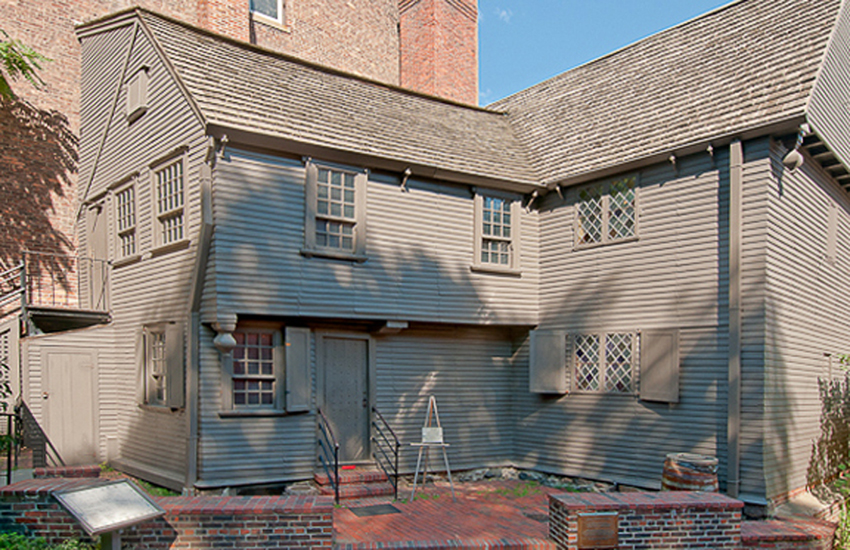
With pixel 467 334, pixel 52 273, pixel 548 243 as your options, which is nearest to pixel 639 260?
pixel 548 243

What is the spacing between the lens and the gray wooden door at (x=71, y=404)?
11.6m

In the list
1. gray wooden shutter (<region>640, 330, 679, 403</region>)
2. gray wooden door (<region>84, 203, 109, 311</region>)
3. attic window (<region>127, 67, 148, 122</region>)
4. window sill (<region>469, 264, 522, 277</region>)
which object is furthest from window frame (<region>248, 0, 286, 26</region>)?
gray wooden shutter (<region>640, 330, 679, 403</region>)

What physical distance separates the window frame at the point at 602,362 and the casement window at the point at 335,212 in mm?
4372

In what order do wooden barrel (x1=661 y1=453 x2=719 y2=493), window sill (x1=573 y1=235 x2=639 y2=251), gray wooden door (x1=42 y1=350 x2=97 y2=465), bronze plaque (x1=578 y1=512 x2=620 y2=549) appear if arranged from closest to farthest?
bronze plaque (x1=578 y1=512 x2=620 y2=549) → wooden barrel (x1=661 y1=453 x2=719 y2=493) → window sill (x1=573 y1=235 x2=639 y2=251) → gray wooden door (x1=42 y1=350 x2=97 y2=465)

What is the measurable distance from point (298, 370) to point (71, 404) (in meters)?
4.59

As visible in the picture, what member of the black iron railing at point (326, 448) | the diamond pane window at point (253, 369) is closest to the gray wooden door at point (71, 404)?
the diamond pane window at point (253, 369)

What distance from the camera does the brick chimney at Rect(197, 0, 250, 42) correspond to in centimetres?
1528

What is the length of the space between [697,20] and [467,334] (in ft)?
25.3

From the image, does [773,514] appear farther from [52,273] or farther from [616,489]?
[52,273]

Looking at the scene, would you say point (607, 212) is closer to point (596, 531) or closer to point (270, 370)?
point (596, 531)

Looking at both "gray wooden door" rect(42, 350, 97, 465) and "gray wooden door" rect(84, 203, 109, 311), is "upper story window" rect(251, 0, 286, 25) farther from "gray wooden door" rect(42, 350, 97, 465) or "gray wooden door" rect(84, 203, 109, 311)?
"gray wooden door" rect(42, 350, 97, 465)

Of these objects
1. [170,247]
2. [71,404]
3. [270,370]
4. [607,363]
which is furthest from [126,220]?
[607,363]

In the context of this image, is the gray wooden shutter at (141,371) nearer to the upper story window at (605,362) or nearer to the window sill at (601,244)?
the upper story window at (605,362)

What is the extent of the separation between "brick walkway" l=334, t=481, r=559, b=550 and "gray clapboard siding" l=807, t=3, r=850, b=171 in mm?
7298
